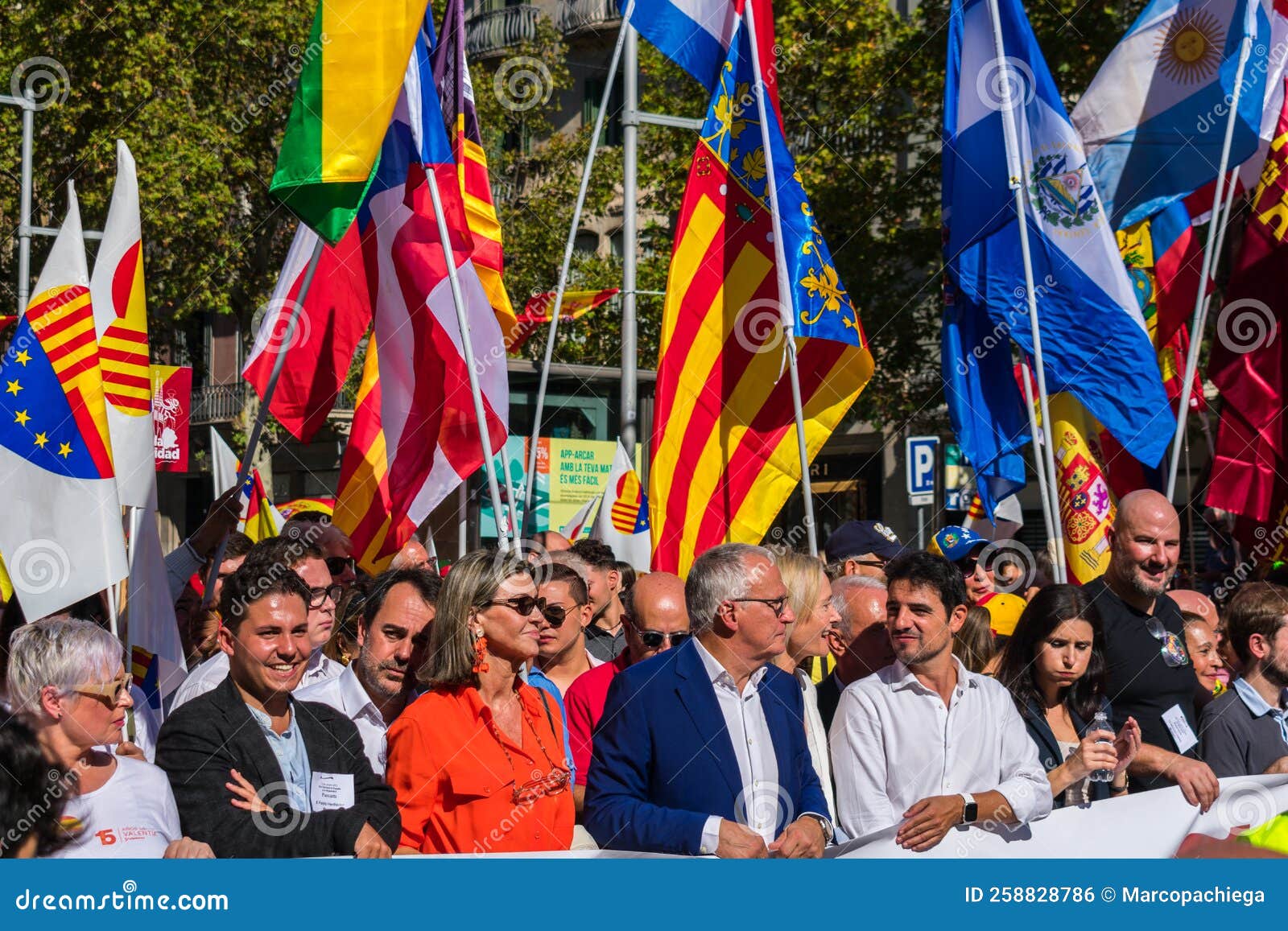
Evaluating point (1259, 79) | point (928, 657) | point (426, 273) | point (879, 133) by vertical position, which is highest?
point (879, 133)

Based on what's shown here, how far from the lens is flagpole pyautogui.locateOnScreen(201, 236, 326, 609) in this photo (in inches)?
295

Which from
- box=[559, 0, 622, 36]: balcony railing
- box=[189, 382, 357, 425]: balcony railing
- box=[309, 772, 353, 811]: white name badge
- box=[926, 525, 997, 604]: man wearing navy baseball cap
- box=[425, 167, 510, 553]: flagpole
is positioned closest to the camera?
box=[309, 772, 353, 811]: white name badge

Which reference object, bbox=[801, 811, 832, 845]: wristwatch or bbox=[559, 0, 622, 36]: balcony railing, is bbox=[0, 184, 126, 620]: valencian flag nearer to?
bbox=[801, 811, 832, 845]: wristwatch

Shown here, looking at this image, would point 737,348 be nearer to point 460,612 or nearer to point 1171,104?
point 1171,104

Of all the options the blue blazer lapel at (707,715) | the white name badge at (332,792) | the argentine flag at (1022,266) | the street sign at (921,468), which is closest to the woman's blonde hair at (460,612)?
the white name badge at (332,792)

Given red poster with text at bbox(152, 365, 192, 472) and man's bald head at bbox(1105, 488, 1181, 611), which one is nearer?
man's bald head at bbox(1105, 488, 1181, 611)

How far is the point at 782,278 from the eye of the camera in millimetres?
8039

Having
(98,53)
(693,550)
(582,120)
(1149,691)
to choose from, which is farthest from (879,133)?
(1149,691)

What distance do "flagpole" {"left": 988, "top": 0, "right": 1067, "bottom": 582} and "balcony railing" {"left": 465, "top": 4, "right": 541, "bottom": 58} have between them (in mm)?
28104

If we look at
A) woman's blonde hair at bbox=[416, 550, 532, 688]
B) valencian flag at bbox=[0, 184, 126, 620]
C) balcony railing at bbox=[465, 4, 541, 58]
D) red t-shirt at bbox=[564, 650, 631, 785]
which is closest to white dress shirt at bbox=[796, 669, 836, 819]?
red t-shirt at bbox=[564, 650, 631, 785]

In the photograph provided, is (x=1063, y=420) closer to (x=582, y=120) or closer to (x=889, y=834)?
(x=889, y=834)

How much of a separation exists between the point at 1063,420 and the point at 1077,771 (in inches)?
198

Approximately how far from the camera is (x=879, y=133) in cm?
2395

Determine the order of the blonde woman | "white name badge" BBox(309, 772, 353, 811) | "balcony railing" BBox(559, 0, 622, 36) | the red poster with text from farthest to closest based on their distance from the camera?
1. "balcony railing" BBox(559, 0, 622, 36)
2. the red poster with text
3. the blonde woman
4. "white name badge" BBox(309, 772, 353, 811)
